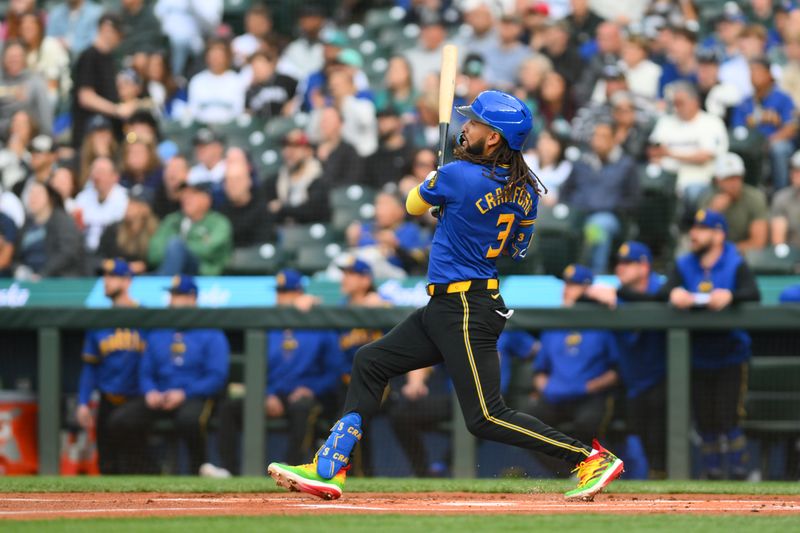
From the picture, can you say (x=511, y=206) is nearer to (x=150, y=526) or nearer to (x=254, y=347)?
(x=150, y=526)

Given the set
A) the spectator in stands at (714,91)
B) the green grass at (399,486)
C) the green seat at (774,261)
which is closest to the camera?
the green grass at (399,486)

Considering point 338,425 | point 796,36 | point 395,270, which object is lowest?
point 338,425

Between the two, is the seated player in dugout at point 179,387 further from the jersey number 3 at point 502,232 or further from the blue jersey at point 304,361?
the jersey number 3 at point 502,232

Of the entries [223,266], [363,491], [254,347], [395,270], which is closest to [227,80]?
[223,266]

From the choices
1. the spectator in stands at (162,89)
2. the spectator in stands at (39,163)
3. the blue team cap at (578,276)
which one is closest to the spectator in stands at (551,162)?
the blue team cap at (578,276)

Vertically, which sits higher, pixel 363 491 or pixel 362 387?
Answer: pixel 362 387

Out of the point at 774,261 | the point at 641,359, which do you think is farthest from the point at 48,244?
the point at 774,261

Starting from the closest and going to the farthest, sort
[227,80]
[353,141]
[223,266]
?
[223,266], [353,141], [227,80]

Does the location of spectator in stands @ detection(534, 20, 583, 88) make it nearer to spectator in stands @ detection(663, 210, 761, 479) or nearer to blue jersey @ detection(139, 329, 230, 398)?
spectator in stands @ detection(663, 210, 761, 479)

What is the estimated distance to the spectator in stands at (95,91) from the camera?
522 inches

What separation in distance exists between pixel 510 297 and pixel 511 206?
12.1 feet

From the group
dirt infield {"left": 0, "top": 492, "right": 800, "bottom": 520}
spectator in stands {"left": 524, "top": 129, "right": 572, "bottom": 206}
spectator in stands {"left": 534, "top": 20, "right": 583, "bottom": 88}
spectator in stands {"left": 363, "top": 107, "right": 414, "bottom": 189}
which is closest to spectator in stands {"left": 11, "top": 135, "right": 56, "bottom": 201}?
spectator in stands {"left": 363, "top": 107, "right": 414, "bottom": 189}

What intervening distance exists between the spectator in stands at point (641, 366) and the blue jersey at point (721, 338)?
22cm

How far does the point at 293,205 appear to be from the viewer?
11570mm
